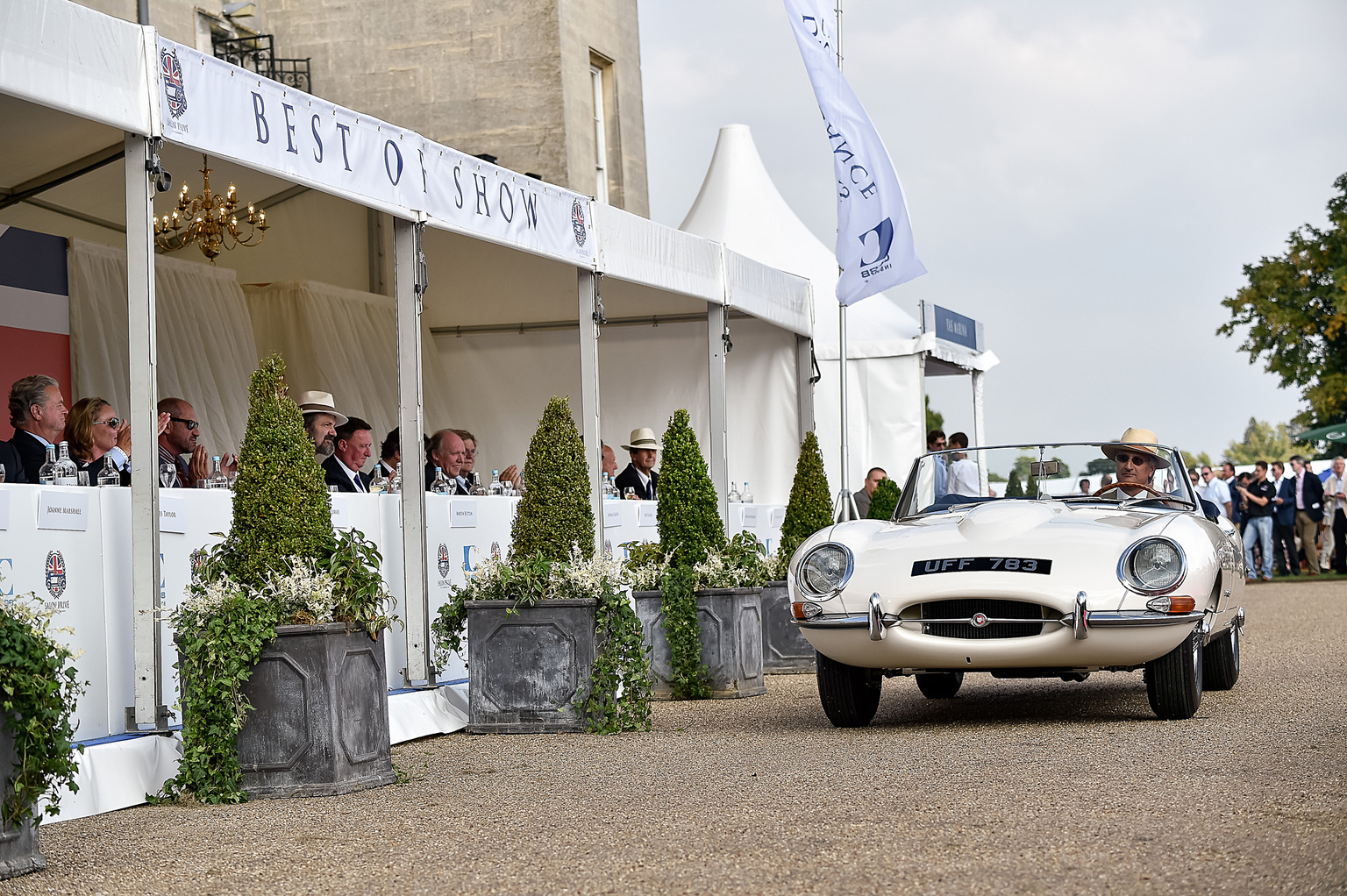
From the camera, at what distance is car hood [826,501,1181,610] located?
668 cm

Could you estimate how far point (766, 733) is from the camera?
734cm

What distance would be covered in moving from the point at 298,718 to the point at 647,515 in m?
5.65

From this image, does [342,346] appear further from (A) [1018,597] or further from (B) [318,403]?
(A) [1018,597]

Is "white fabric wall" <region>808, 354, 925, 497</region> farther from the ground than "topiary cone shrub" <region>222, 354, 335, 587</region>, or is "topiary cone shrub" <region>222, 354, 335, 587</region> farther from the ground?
"white fabric wall" <region>808, 354, 925, 497</region>

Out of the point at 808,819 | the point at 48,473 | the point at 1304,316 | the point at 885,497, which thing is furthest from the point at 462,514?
the point at 1304,316

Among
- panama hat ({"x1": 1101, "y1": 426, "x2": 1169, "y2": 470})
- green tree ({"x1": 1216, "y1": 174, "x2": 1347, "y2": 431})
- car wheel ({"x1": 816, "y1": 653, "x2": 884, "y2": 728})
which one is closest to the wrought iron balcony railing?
panama hat ({"x1": 1101, "y1": 426, "x2": 1169, "y2": 470})

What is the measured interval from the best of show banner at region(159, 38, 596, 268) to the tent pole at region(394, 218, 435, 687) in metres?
0.49

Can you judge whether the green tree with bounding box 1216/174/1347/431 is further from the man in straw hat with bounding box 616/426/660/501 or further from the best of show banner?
the best of show banner

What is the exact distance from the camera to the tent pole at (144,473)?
5.96 m

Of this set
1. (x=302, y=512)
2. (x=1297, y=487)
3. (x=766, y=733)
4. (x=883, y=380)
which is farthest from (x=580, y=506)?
Result: (x=1297, y=487)

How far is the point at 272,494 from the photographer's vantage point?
5.84 meters

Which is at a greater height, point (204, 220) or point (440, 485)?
point (204, 220)

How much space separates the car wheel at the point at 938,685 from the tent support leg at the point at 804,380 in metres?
5.87

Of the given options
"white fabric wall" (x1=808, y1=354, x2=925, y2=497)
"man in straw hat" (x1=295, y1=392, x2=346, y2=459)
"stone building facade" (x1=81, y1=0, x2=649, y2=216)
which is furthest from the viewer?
"stone building facade" (x1=81, y1=0, x2=649, y2=216)
